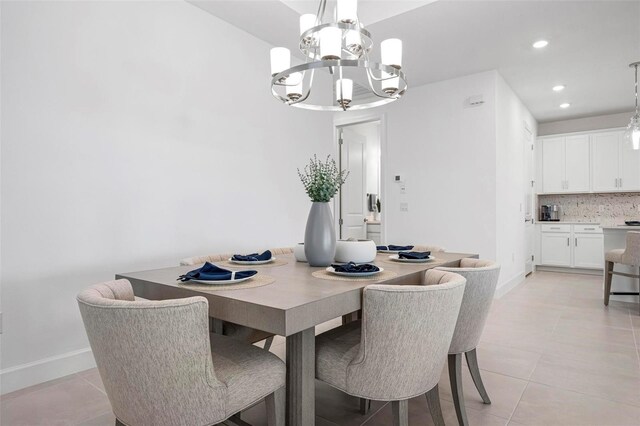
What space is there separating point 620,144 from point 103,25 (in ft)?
23.4

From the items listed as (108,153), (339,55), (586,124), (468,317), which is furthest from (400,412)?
(586,124)

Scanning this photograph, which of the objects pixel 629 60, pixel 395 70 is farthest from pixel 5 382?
pixel 629 60

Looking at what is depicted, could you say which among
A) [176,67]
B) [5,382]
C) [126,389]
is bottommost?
[5,382]

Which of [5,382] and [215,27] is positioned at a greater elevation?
[215,27]

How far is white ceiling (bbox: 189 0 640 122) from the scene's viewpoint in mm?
3064

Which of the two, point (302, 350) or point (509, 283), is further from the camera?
point (509, 283)

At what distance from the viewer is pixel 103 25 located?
2.50 metres

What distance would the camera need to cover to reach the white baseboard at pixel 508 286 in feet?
14.8

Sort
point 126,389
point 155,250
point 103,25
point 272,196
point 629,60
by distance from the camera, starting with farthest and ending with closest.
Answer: point 629,60 < point 272,196 < point 155,250 < point 103,25 < point 126,389

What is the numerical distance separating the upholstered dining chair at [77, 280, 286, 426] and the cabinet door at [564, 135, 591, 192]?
23.0 feet

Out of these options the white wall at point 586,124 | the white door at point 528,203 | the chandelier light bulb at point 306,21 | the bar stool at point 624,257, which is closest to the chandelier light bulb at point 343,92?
the chandelier light bulb at point 306,21

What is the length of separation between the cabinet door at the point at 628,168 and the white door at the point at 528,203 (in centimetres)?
124

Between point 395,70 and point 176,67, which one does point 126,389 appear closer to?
point 395,70

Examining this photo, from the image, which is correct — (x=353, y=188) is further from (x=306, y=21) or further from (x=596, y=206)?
(x=596, y=206)
